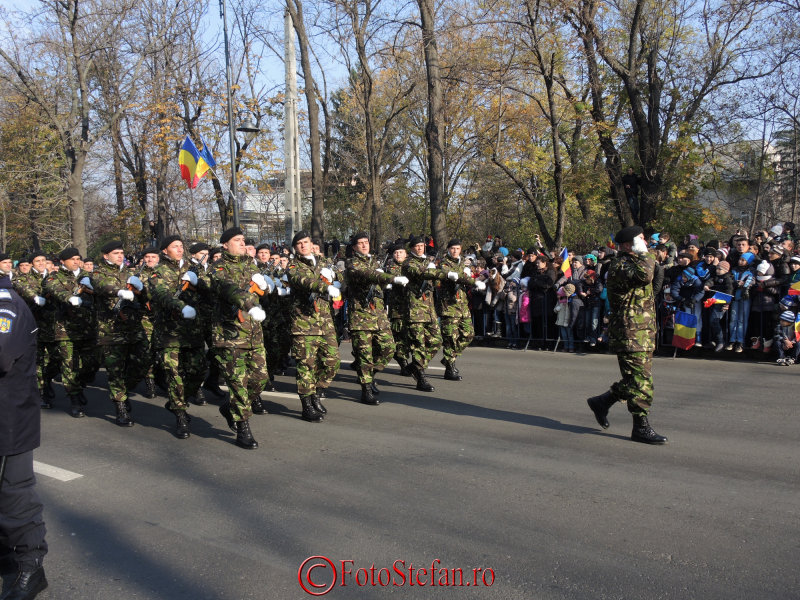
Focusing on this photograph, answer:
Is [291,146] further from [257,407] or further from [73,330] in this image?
[257,407]

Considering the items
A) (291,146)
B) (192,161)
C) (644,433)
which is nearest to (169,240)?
(644,433)

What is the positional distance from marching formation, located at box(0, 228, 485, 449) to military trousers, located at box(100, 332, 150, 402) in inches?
0.5

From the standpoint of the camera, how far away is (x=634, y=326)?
625 centimetres

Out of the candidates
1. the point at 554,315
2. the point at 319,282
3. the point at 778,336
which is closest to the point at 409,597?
the point at 319,282

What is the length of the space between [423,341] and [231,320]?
126 inches

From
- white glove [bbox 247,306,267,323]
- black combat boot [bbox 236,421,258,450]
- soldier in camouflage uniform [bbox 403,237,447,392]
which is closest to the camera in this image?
white glove [bbox 247,306,267,323]

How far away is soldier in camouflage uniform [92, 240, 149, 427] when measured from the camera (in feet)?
25.4

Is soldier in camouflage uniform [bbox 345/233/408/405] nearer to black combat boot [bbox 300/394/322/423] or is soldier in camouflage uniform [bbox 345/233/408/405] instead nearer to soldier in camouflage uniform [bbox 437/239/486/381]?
black combat boot [bbox 300/394/322/423]

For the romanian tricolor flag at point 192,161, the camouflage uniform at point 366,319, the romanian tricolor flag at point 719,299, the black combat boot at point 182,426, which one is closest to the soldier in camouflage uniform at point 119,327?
the black combat boot at point 182,426

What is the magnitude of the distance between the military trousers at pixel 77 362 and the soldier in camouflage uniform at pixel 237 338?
2.86m

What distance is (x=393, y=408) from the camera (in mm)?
7930

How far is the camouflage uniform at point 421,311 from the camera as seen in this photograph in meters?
8.94

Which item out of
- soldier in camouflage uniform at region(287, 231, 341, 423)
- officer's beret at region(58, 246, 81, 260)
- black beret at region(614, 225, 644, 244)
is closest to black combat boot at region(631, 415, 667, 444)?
black beret at region(614, 225, 644, 244)

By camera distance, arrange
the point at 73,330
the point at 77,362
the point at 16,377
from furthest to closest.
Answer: the point at 73,330
the point at 77,362
the point at 16,377
